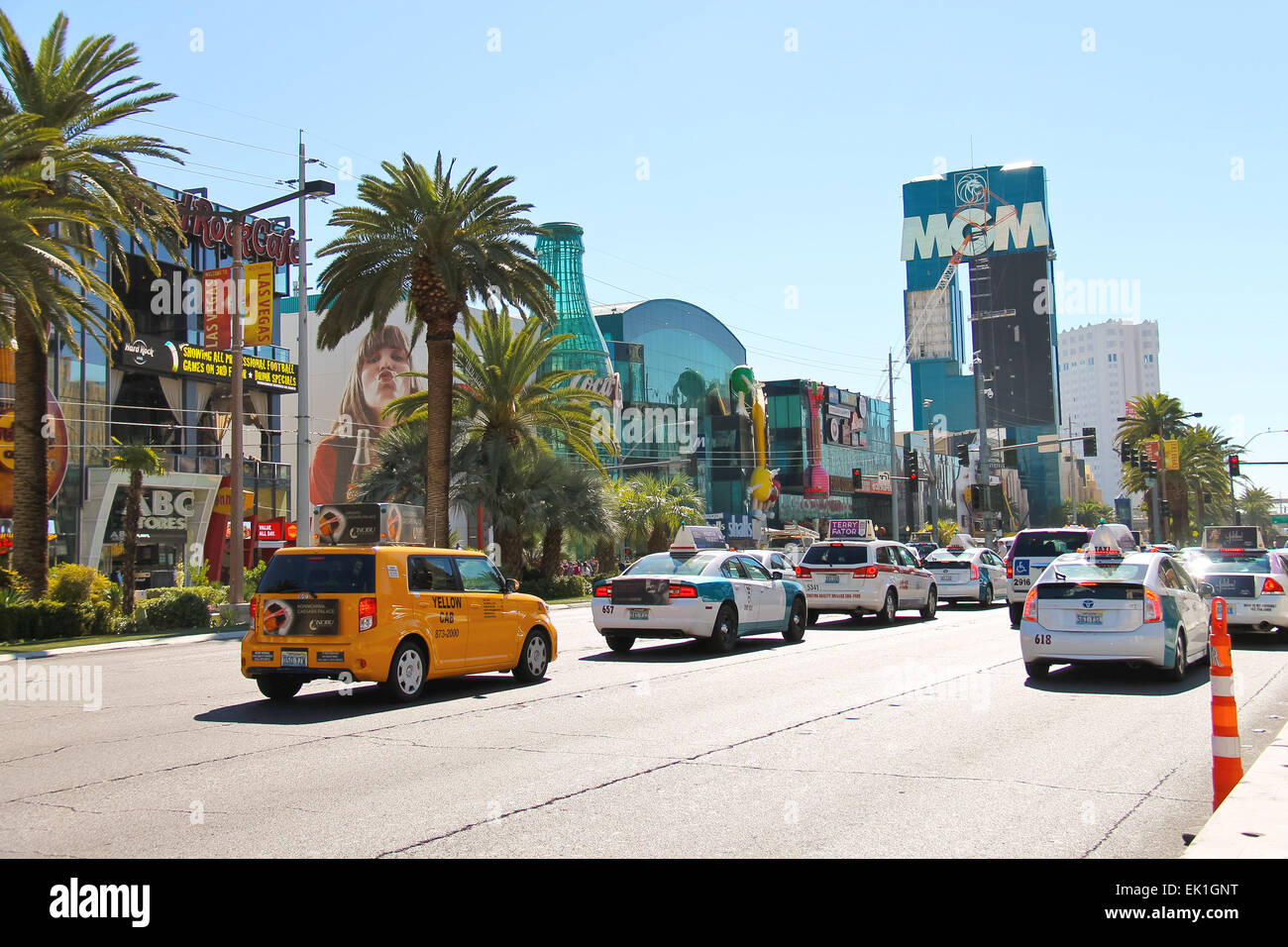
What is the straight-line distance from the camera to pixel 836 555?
78.8ft

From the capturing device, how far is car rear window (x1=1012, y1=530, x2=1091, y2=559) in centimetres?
2395

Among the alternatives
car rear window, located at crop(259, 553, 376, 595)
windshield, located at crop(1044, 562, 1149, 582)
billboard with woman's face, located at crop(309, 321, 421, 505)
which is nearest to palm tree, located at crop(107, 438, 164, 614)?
car rear window, located at crop(259, 553, 376, 595)

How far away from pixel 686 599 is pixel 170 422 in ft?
133

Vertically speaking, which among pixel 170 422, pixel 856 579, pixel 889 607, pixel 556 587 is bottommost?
pixel 556 587

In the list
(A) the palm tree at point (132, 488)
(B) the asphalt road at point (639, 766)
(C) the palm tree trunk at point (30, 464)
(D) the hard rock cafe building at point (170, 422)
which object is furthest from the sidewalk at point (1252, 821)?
(D) the hard rock cafe building at point (170, 422)

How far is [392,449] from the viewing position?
37531 mm

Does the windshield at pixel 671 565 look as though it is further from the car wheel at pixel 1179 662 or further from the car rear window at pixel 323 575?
the car wheel at pixel 1179 662

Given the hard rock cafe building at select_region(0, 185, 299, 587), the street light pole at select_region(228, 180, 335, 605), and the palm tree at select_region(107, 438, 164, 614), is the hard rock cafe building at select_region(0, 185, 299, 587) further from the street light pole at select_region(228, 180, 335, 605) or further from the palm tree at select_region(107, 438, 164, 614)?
the street light pole at select_region(228, 180, 335, 605)

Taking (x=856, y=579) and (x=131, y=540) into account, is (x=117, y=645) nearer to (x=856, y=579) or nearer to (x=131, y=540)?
(x=131, y=540)

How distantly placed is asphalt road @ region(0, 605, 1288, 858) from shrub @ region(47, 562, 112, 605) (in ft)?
34.1

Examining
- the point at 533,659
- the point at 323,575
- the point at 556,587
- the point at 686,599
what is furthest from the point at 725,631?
the point at 556,587

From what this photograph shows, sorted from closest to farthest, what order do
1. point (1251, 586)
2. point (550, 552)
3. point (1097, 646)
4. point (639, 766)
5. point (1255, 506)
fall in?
1. point (639, 766)
2. point (1097, 646)
3. point (1251, 586)
4. point (550, 552)
5. point (1255, 506)
